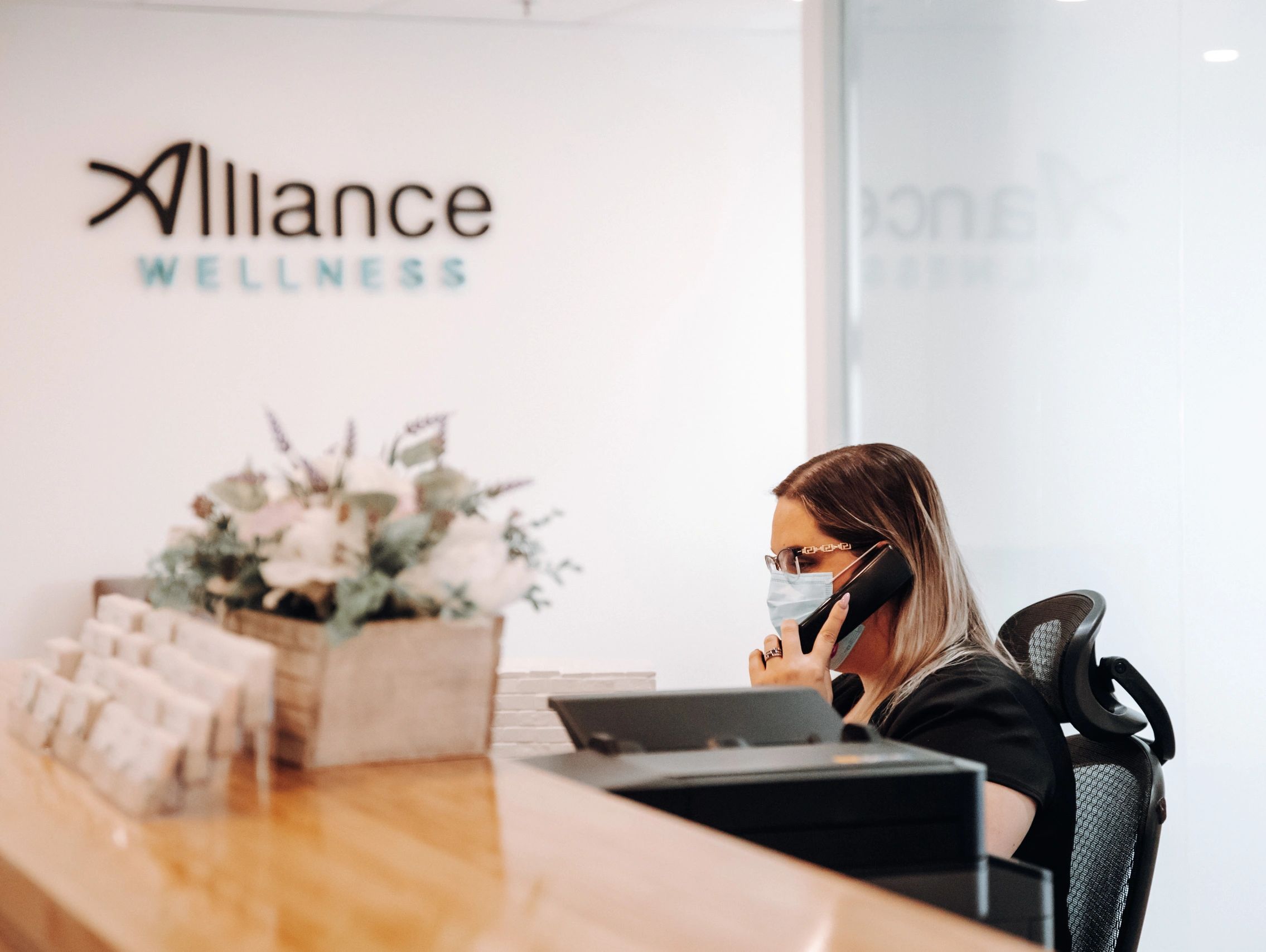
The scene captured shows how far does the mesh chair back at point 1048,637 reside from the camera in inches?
78.2

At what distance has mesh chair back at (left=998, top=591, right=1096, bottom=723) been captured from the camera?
6.51 feet

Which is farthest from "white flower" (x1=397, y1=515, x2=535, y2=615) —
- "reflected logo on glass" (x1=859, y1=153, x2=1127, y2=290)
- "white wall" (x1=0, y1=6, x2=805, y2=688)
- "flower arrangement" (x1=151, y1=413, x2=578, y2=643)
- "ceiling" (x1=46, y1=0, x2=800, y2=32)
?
"ceiling" (x1=46, y1=0, x2=800, y2=32)

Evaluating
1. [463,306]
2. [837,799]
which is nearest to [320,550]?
[837,799]

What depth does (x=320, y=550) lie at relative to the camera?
1.28m

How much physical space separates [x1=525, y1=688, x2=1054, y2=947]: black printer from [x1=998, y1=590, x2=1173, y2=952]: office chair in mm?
638

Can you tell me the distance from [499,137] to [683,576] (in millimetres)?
1859

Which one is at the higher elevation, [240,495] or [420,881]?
[240,495]

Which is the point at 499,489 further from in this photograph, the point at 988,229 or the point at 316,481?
the point at 988,229

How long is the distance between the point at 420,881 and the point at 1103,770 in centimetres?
132

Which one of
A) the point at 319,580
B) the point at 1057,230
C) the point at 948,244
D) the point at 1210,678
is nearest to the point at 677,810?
the point at 319,580

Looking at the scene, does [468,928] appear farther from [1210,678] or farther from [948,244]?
[948,244]

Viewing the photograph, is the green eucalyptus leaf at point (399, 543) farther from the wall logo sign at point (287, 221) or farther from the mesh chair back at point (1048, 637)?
the wall logo sign at point (287, 221)

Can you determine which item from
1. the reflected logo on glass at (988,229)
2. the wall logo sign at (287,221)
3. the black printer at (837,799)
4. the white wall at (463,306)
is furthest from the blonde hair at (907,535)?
the wall logo sign at (287,221)

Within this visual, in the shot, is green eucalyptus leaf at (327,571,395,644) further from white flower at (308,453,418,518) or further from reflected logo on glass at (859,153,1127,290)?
reflected logo on glass at (859,153,1127,290)
